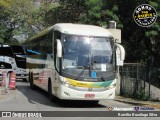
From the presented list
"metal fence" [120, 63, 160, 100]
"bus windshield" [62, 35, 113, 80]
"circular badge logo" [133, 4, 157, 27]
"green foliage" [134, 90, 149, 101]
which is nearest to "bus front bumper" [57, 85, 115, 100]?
"bus windshield" [62, 35, 113, 80]

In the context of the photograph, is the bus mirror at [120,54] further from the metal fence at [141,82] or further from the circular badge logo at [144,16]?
the metal fence at [141,82]

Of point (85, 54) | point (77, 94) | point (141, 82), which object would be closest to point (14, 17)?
point (141, 82)

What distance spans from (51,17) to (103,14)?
1128 cm

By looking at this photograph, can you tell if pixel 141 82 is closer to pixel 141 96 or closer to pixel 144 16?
pixel 141 96

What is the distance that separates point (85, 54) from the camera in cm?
1691

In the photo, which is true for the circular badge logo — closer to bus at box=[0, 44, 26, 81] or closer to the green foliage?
the green foliage

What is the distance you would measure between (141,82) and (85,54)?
5.69m

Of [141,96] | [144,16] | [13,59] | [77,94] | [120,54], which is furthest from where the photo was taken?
[13,59]

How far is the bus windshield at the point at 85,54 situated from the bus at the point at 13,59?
16382 mm

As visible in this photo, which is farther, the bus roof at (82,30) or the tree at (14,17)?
the tree at (14,17)

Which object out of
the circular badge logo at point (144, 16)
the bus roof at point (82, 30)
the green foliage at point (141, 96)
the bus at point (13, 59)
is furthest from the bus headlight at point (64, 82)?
the bus at point (13, 59)

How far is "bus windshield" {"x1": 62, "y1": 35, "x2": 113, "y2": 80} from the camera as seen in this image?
16703mm

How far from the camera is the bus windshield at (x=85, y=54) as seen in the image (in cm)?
1670

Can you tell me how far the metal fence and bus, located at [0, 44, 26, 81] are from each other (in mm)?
12626
